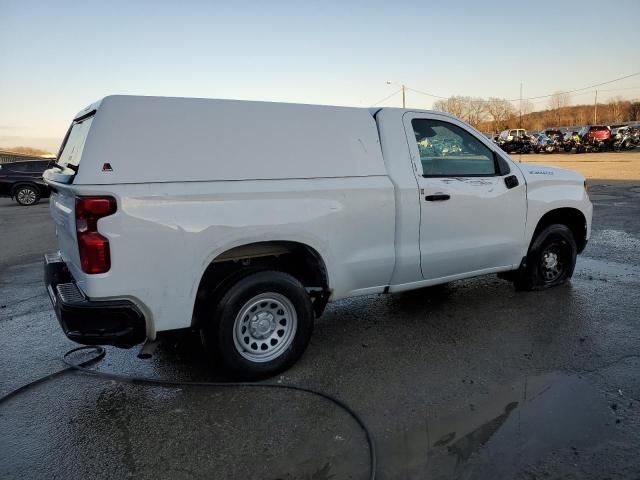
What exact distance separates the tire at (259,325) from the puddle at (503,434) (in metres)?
1.17

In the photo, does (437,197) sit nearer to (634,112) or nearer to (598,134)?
(598,134)

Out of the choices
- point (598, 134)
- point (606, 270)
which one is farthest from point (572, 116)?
point (606, 270)

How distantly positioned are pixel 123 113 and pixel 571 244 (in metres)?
4.92

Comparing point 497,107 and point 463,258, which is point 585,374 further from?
point 497,107

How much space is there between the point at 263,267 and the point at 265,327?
0.46 meters

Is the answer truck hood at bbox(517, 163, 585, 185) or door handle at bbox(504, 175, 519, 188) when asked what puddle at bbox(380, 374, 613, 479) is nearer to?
door handle at bbox(504, 175, 519, 188)

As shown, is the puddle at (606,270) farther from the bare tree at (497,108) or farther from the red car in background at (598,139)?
the bare tree at (497,108)

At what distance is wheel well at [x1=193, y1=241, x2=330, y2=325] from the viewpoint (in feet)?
12.0

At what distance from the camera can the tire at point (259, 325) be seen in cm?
353

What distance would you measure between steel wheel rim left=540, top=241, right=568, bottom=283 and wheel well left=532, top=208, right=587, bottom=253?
0.26 m

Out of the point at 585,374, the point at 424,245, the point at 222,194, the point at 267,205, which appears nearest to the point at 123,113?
the point at 222,194

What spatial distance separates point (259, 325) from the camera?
376 centimetres

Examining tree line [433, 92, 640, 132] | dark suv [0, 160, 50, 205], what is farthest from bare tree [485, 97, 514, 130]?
dark suv [0, 160, 50, 205]

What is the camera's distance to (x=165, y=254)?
3258 millimetres
